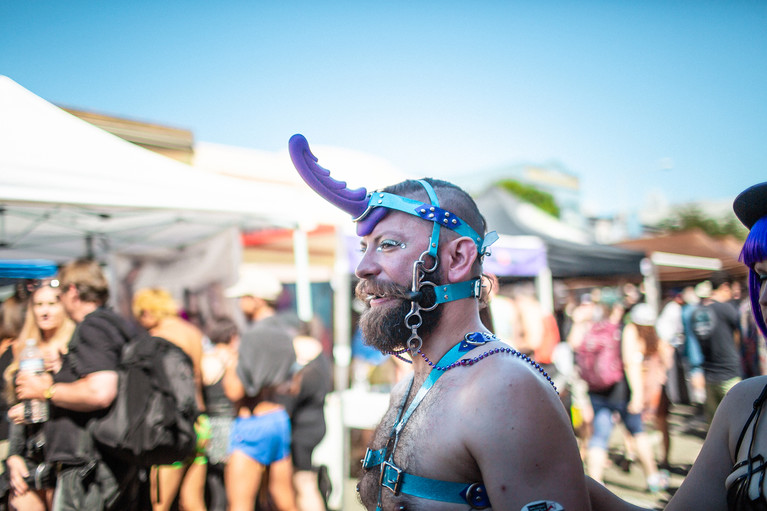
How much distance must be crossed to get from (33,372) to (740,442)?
3.74 meters

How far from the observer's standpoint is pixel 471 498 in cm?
143

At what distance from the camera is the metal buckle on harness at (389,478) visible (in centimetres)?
155

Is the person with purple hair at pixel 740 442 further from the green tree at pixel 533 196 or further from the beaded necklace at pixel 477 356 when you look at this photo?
the green tree at pixel 533 196

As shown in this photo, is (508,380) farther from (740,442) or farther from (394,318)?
(740,442)

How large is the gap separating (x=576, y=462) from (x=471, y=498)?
0.30 meters

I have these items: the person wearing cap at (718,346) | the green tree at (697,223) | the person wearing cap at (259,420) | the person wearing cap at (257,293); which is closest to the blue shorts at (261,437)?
the person wearing cap at (259,420)

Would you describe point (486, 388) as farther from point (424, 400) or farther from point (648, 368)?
point (648, 368)

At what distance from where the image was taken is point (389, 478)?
5.20 feet

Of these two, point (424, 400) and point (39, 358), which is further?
point (39, 358)

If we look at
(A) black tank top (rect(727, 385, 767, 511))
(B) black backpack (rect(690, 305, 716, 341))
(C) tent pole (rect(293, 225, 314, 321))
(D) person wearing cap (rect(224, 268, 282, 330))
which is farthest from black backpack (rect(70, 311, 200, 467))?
(B) black backpack (rect(690, 305, 716, 341))

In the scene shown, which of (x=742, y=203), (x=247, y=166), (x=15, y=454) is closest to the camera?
(x=742, y=203)

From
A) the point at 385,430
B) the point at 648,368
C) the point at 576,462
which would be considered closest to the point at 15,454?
the point at 385,430

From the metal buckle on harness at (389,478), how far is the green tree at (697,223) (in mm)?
43985

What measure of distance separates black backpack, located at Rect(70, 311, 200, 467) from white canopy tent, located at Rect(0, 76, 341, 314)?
1186mm
